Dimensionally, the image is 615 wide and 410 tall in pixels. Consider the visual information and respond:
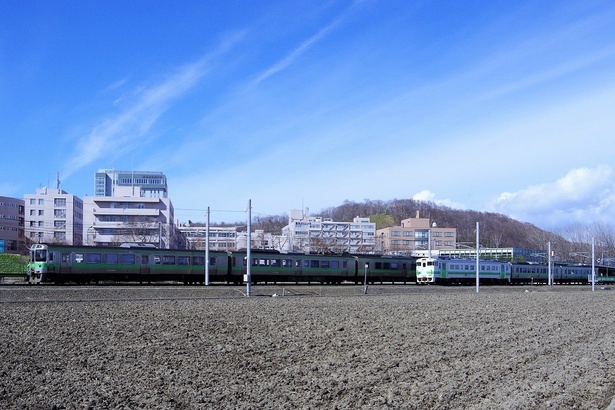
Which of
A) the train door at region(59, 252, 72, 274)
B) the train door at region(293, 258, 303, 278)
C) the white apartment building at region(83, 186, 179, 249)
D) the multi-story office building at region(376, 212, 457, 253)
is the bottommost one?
the train door at region(293, 258, 303, 278)

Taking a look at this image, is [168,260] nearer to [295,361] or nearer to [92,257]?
[92,257]

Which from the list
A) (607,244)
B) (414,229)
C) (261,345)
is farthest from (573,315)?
(607,244)

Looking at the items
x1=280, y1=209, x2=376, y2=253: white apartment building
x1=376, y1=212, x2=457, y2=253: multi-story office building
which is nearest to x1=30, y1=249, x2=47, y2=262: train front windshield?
x1=280, y1=209, x2=376, y2=253: white apartment building

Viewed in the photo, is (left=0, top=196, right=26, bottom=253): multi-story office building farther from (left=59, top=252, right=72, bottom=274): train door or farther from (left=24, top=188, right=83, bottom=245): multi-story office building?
(left=59, top=252, right=72, bottom=274): train door

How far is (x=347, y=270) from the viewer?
62.0 metres

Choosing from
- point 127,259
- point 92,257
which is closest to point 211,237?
point 127,259

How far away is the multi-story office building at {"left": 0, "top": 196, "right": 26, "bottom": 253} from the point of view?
10538cm

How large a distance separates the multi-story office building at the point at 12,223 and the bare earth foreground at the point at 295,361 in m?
91.6

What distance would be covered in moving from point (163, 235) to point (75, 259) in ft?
154

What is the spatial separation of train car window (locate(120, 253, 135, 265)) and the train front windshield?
5889mm

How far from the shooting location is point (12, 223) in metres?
110

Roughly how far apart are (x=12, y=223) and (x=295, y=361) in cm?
11095

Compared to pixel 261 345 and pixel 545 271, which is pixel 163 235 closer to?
pixel 545 271

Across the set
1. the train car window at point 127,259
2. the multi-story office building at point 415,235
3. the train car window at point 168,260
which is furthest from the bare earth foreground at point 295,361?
the multi-story office building at point 415,235
